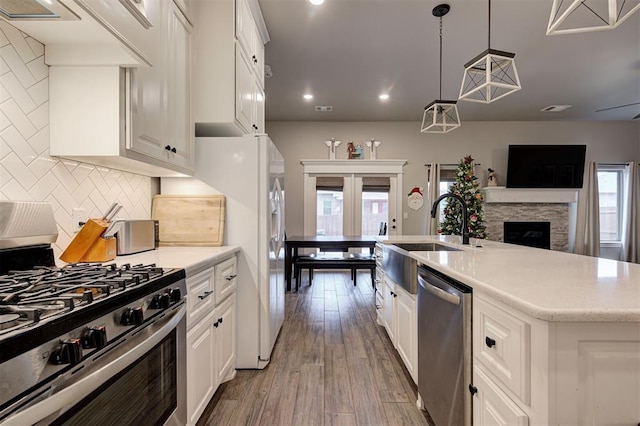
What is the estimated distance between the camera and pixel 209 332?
5.59 ft

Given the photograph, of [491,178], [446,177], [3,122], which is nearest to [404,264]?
[3,122]

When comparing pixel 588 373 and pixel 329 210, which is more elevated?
pixel 329 210

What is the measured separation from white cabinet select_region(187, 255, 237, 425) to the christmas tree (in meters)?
4.40

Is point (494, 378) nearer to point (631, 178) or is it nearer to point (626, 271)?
point (626, 271)

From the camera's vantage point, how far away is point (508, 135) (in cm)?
609

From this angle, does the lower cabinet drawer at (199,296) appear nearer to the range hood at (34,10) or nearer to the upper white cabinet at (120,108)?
the upper white cabinet at (120,108)

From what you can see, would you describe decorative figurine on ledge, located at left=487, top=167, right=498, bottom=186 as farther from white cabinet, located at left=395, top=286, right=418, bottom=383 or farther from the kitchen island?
the kitchen island

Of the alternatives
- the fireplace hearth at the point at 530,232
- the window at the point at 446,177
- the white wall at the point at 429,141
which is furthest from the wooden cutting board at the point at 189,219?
the fireplace hearth at the point at 530,232

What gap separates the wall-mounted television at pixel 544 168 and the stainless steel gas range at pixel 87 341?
20.7 ft

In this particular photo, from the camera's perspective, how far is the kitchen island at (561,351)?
81 centimetres

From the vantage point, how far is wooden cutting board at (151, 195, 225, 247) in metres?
2.18

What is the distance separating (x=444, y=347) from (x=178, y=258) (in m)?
1.38

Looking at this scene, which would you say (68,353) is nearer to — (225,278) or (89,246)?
(89,246)

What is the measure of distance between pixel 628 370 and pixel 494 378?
13.8 inches
